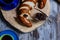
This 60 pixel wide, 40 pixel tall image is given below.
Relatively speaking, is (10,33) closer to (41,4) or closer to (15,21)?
(15,21)

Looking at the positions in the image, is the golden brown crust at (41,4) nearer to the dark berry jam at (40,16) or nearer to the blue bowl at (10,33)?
the dark berry jam at (40,16)

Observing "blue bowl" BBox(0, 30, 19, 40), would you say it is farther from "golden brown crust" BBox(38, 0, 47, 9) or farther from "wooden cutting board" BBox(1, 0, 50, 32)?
"golden brown crust" BBox(38, 0, 47, 9)

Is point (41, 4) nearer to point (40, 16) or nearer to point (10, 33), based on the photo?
point (40, 16)

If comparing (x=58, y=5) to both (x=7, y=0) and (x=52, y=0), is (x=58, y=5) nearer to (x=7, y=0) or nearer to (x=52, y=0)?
(x=52, y=0)

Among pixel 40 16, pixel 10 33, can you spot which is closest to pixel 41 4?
pixel 40 16

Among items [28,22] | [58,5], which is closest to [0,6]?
[28,22]

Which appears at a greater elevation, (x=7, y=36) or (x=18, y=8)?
(x=18, y=8)

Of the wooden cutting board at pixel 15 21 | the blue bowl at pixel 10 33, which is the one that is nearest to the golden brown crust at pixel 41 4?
the wooden cutting board at pixel 15 21

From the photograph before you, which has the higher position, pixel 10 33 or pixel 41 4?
pixel 41 4
